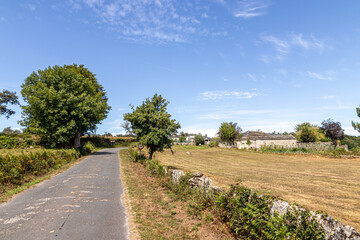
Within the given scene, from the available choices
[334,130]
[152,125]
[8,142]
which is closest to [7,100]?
[8,142]

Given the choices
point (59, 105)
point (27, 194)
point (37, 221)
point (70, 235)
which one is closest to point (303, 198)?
point (70, 235)

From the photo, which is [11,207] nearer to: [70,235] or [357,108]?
[70,235]

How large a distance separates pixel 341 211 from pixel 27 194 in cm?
1492

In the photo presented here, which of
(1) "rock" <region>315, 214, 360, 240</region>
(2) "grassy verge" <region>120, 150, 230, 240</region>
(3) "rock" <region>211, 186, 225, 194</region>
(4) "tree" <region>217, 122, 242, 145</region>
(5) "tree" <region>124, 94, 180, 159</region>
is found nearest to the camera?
(1) "rock" <region>315, 214, 360, 240</region>

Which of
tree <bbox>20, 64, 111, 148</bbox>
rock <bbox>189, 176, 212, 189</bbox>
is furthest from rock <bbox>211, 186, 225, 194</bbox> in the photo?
tree <bbox>20, 64, 111, 148</bbox>

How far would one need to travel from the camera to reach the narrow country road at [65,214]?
5.86m

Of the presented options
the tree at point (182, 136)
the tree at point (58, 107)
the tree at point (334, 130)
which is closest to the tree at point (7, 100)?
the tree at point (58, 107)

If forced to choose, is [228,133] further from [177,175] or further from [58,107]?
[177,175]

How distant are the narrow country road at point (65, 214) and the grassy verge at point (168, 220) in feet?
2.07

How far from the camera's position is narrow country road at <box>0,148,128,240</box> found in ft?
19.2

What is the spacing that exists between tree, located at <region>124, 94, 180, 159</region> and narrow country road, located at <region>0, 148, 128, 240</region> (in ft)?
19.5

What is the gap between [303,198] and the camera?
10.1 meters

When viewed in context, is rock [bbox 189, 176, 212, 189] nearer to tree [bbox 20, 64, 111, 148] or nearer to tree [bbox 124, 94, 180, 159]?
tree [bbox 124, 94, 180, 159]

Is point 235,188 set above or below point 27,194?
above
